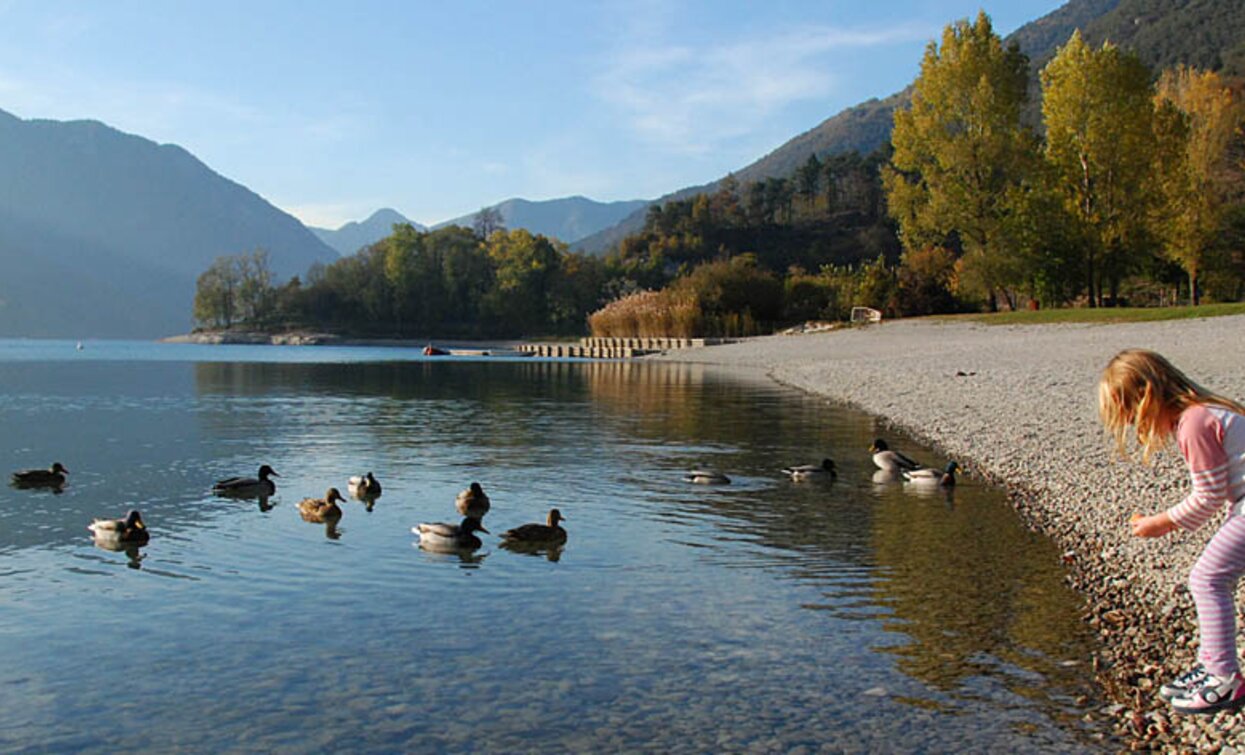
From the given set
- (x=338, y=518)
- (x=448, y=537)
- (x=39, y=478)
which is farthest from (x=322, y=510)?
(x=39, y=478)

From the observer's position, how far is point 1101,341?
A: 122ft

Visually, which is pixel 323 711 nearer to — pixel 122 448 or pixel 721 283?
pixel 122 448

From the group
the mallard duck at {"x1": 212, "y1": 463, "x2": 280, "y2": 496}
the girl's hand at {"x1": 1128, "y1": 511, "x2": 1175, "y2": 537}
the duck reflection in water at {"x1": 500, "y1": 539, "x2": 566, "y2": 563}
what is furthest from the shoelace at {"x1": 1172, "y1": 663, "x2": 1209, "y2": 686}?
the mallard duck at {"x1": 212, "y1": 463, "x2": 280, "y2": 496}

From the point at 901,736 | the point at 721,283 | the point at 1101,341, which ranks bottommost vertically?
the point at 901,736

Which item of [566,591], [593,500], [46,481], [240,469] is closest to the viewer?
[566,591]

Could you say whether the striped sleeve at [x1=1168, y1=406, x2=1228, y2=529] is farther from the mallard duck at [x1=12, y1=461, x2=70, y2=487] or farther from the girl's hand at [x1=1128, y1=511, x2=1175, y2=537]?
the mallard duck at [x1=12, y1=461, x2=70, y2=487]

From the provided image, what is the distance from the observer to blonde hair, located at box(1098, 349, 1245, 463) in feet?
18.2

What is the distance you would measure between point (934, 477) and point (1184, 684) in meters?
8.87

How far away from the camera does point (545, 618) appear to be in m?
8.71

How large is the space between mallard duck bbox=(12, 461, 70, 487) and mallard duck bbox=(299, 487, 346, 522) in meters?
5.25

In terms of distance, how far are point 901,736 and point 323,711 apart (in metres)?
3.70

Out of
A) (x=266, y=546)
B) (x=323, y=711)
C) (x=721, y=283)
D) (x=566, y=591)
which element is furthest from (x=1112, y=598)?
(x=721, y=283)

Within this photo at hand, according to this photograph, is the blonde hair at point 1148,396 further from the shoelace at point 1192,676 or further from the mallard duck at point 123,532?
the mallard duck at point 123,532

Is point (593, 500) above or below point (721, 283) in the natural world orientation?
below
